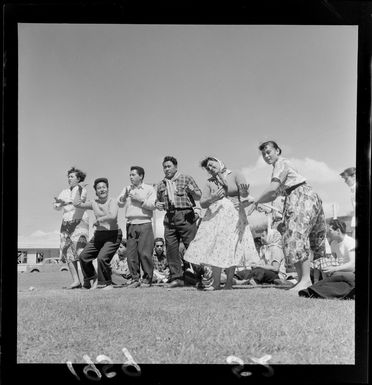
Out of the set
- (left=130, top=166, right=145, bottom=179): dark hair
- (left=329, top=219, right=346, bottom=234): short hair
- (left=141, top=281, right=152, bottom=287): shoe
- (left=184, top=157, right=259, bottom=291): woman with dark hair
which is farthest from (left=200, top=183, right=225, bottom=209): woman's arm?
(left=329, top=219, right=346, bottom=234): short hair

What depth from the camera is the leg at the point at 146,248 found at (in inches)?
169

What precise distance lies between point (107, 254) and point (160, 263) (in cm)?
37

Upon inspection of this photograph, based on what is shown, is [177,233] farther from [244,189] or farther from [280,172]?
[280,172]

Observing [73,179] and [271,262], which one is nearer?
[73,179]

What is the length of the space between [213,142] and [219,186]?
33 cm

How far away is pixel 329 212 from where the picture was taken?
4.16 meters

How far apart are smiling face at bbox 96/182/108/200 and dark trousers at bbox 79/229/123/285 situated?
0.27 metres

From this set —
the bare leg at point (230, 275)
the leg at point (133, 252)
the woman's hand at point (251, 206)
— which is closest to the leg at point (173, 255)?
the leg at point (133, 252)

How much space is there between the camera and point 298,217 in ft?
14.1

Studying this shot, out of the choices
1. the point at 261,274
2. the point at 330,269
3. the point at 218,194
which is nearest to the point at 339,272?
the point at 330,269

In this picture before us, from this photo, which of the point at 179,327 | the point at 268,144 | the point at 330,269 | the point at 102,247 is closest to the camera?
the point at 179,327

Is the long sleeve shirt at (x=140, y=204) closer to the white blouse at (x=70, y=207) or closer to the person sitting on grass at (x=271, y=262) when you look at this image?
the white blouse at (x=70, y=207)

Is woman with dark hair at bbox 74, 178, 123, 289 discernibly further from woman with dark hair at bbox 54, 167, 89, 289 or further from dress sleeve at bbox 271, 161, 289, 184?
dress sleeve at bbox 271, 161, 289, 184

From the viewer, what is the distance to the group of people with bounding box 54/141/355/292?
4234 mm
